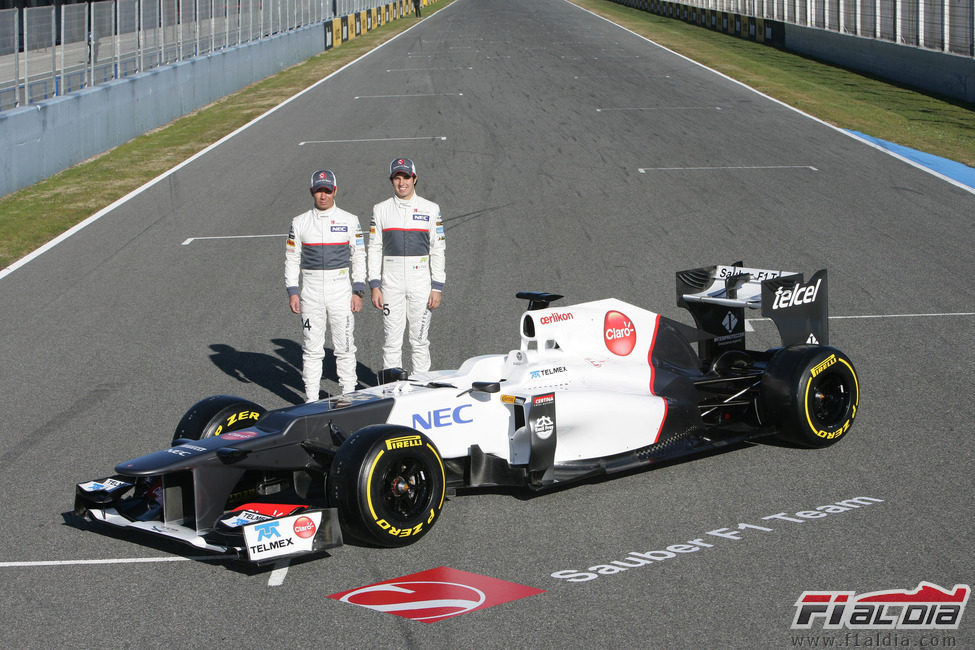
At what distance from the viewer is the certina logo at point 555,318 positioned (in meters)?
Answer: 8.43

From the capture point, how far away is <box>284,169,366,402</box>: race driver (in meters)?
9.56

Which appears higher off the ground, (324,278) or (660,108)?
(660,108)

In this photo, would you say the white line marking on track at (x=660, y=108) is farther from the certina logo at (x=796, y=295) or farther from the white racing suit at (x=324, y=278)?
the white racing suit at (x=324, y=278)

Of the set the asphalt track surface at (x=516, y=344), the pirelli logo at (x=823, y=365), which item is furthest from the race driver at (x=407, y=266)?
the pirelli logo at (x=823, y=365)

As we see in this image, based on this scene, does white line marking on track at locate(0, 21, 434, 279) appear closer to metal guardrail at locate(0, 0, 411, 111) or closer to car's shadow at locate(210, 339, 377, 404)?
metal guardrail at locate(0, 0, 411, 111)

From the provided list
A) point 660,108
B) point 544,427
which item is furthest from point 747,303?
point 660,108

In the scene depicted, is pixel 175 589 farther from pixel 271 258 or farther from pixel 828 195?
pixel 828 195

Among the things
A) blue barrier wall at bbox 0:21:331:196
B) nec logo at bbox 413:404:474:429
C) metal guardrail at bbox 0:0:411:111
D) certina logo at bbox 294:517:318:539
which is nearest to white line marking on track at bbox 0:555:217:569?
certina logo at bbox 294:517:318:539

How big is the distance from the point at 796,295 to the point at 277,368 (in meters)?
5.08

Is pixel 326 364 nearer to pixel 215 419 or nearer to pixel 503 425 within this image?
pixel 215 419

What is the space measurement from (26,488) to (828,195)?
14.4m

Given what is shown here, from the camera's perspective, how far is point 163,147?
79.2ft

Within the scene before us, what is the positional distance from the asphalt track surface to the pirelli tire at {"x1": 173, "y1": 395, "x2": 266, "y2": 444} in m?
0.93

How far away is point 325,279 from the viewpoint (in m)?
9.63
